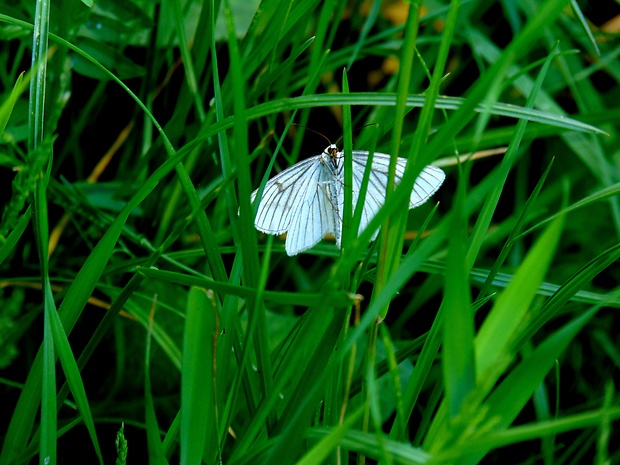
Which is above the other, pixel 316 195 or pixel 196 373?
pixel 316 195

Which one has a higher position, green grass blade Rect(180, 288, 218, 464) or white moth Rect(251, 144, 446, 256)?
white moth Rect(251, 144, 446, 256)

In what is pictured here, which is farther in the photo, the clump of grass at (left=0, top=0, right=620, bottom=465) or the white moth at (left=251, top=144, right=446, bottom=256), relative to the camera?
the white moth at (left=251, top=144, right=446, bottom=256)

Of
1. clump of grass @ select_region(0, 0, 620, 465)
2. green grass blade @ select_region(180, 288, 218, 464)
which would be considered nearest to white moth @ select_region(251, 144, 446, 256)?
clump of grass @ select_region(0, 0, 620, 465)

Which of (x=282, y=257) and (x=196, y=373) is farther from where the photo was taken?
(x=282, y=257)

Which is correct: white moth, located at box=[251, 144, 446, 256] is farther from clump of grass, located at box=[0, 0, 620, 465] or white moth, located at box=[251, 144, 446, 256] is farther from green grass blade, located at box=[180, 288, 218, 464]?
green grass blade, located at box=[180, 288, 218, 464]

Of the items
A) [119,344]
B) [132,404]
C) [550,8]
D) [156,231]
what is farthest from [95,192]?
[550,8]

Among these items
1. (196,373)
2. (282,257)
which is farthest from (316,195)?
(196,373)

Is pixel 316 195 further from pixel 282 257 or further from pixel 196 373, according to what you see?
Result: pixel 196 373

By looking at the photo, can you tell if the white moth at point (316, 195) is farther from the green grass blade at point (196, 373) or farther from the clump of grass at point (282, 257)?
the green grass blade at point (196, 373)
